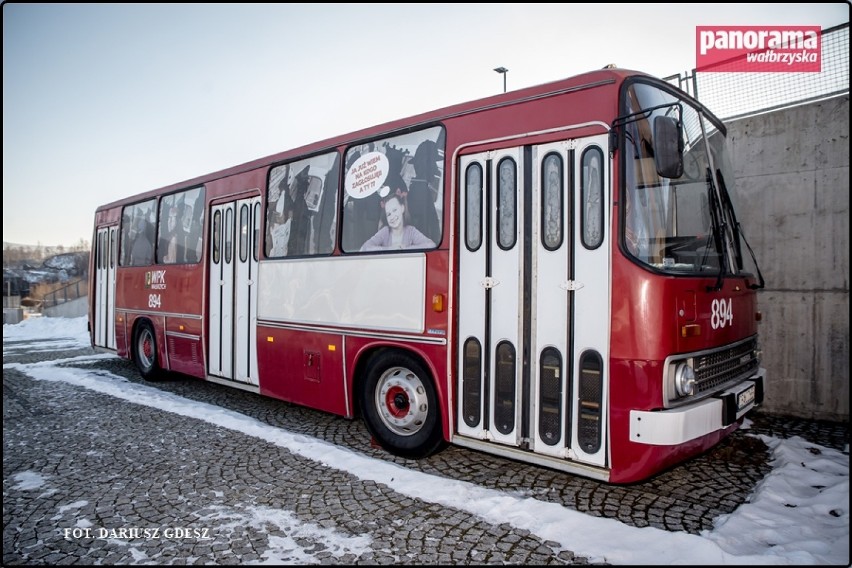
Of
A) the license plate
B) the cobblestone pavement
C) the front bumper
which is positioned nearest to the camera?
the cobblestone pavement

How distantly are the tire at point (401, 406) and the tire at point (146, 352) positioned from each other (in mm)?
5338

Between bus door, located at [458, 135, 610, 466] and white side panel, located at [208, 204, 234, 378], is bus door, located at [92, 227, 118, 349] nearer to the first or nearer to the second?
white side panel, located at [208, 204, 234, 378]

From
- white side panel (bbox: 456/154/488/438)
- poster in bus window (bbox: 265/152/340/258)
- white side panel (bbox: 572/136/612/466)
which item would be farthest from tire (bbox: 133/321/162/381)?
white side panel (bbox: 572/136/612/466)

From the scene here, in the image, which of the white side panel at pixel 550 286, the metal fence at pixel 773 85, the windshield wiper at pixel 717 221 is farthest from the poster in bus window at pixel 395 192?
the metal fence at pixel 773 85

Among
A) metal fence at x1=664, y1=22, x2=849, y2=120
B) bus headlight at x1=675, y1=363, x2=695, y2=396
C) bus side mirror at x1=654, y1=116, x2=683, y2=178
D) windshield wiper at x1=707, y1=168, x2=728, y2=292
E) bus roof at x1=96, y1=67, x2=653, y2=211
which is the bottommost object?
bus headlight at x1=675, y1=363, x2=695, y2=396

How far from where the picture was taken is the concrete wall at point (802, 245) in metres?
6.43

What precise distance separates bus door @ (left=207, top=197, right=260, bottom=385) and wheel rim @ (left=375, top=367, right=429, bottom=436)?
2.39 metres

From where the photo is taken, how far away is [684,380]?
3844 mm

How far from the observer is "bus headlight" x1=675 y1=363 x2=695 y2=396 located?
3820mm

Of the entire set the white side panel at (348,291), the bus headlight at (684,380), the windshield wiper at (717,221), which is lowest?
the bus headlight at (684,380)

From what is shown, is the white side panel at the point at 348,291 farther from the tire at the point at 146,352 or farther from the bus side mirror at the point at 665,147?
the tire at the point at 146,352

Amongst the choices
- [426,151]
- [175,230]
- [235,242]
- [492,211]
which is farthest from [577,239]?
[175,230]

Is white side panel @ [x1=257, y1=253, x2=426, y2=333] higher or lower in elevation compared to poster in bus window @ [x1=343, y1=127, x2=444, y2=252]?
lower

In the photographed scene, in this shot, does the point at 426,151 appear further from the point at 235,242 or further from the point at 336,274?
the point at 235,242
